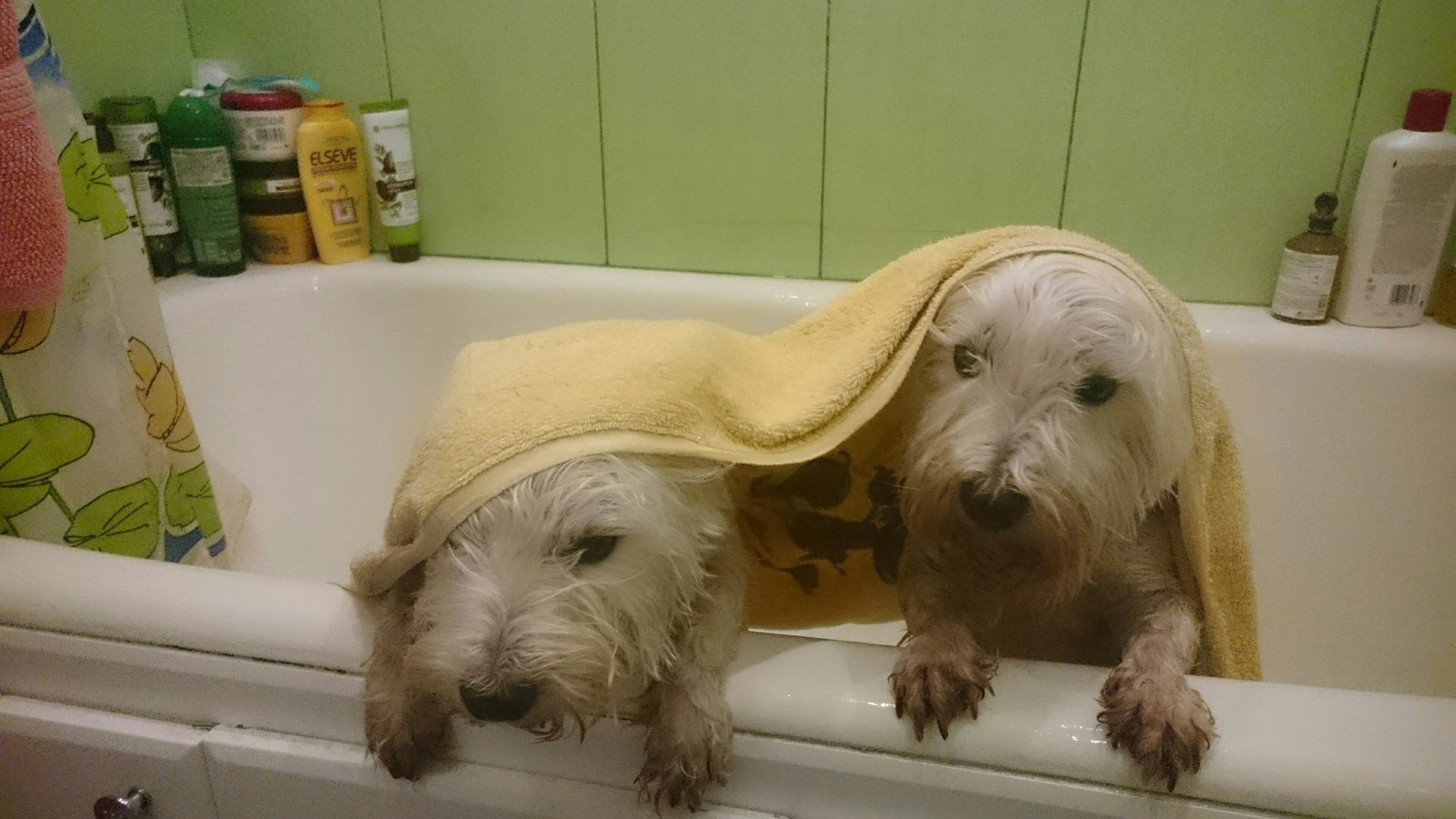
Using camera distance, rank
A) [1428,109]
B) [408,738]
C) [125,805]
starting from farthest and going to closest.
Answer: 1. [1428,109]
2. [125,805]
3. [408,738]

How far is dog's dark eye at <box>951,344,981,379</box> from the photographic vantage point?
0.81m

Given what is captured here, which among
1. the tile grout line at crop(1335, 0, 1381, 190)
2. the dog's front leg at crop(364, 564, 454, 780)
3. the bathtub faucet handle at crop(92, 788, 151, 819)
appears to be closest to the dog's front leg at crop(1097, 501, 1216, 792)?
the dog's front leg at crop(364, 564, 454, 780)

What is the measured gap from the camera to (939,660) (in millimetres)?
714

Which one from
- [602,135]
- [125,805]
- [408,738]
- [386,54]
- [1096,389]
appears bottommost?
[125,805]

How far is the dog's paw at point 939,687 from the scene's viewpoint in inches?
27.2

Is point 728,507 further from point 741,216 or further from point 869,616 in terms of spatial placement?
point 741,216

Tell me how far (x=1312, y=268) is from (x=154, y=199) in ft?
5.64

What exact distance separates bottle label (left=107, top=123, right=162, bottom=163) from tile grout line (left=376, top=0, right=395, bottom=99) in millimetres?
352

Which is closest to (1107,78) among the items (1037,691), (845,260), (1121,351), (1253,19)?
(1253,19)

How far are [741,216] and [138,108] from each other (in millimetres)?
933

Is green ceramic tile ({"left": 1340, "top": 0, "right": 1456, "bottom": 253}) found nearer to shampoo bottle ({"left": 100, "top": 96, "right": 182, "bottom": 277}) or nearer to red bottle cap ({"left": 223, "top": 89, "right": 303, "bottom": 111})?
red bottle cap ({"left": 223, "top": 89, "right": 303, "bottom": 111})

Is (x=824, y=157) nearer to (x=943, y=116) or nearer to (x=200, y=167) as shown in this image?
(x=943, y=116)

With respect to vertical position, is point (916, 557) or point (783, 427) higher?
point (783, 427)

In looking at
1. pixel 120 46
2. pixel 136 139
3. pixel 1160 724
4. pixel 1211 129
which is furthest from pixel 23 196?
pixel 1211 129
